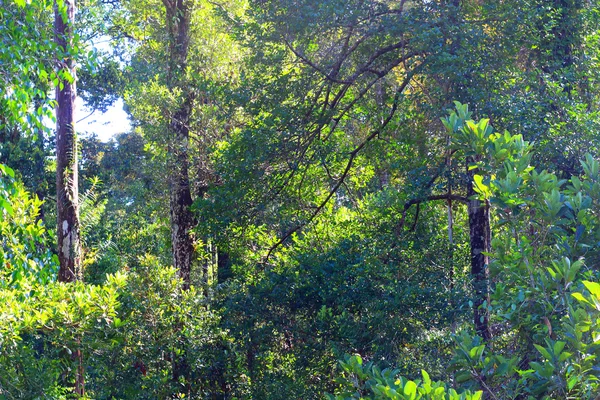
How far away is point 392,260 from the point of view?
8562 millimetres

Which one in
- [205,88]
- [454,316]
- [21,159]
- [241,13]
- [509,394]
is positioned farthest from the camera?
[21,159]

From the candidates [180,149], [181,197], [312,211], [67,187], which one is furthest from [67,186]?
[312,211]

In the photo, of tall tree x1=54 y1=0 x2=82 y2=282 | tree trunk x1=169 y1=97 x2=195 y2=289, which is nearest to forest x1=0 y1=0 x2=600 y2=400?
tall tree x1=54 y1=0 x2=82 y2=282

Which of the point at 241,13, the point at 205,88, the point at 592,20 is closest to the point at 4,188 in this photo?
the point at 205,88

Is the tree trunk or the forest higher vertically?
the tree trunk

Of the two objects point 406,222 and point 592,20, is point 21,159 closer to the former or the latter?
point 406,222

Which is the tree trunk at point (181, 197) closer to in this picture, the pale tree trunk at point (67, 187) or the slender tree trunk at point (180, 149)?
the slender tree trunk at point (180, 149)

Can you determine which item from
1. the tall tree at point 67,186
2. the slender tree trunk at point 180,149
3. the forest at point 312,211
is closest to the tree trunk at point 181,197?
the slender tree trunk at point 180,149

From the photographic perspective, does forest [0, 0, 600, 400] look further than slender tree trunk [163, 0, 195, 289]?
No

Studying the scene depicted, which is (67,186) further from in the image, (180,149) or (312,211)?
(312,211)

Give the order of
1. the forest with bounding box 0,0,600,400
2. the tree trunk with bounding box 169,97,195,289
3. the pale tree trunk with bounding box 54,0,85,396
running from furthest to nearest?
the tree trunk with bounding box 169,97,195,289, the pale tree trunk with bounding box 54,0,85,396, the forest with bounding box 0,0,600,400

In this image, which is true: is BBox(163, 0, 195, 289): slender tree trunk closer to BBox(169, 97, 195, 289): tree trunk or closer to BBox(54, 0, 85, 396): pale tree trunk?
BBox(169, 97, 195, 289): tree trunk

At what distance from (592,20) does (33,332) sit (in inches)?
301

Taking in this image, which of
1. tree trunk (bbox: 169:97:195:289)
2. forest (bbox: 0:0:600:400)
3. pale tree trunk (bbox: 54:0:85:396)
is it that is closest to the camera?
forest (bbox: 0:0:600:400)
